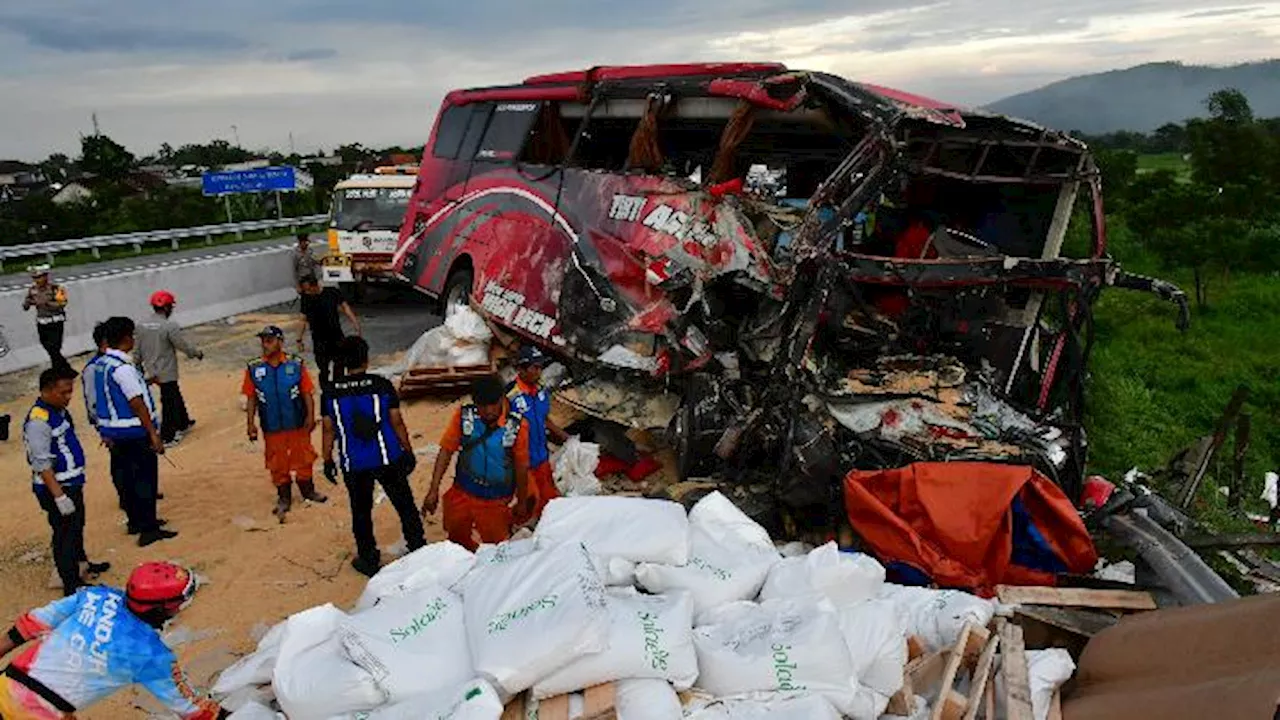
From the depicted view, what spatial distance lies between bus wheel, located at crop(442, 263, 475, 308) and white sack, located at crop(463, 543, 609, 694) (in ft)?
18.0

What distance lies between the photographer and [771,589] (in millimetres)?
4105

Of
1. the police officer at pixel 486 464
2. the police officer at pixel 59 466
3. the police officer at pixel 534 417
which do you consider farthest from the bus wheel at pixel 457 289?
the police officer at pixel 59 466

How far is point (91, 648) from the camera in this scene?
309 cm

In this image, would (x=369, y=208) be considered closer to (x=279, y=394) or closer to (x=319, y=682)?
(x=279, y=394)

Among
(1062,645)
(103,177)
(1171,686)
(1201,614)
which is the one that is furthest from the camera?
(103,177)

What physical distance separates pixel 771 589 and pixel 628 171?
3.97 meters

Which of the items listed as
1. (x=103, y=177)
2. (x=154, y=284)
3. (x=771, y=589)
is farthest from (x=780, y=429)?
(x=103, y=177)

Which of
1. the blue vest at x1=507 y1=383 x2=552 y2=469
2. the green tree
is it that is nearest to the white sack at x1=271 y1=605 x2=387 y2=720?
the blue vest at x1=507 y1=383 x2=552 y2=469

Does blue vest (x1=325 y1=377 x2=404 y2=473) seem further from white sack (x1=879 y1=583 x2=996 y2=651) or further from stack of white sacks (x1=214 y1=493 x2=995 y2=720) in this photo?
white sack (x1=879 y1=583 x2=996 y2=651)

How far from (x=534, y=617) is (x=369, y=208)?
10.8 metres

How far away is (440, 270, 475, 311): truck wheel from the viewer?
353 inches

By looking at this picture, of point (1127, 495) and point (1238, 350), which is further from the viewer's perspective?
point (1238, 350)

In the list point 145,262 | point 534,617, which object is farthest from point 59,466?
point 145,262

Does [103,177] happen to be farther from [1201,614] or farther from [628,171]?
[1201,614]
